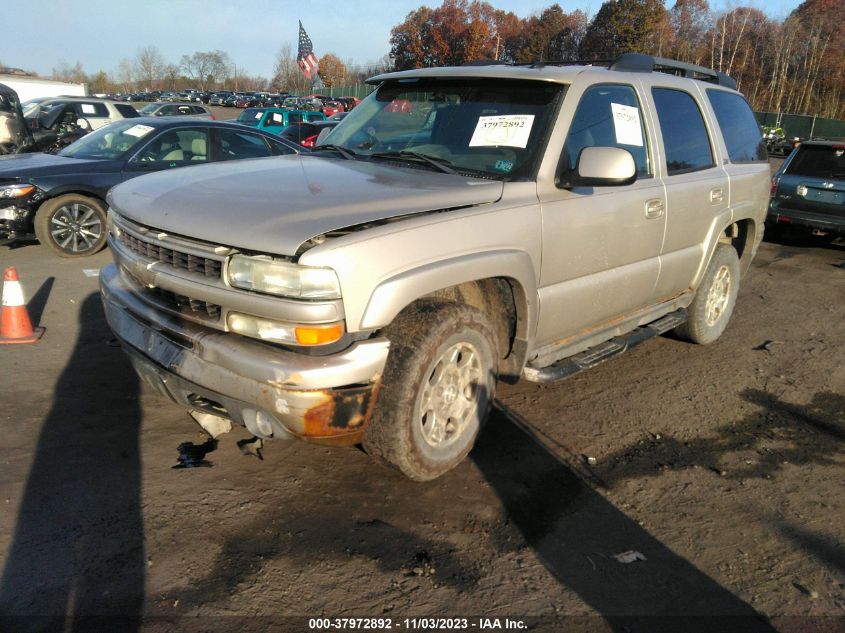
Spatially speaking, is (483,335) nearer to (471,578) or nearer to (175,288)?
(471,578)

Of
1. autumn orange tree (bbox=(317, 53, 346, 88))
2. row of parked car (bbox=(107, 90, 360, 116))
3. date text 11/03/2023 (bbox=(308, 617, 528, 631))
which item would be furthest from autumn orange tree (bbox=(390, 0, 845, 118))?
date text 11/03/2023 (bbox=(308, 617, 528, 631))

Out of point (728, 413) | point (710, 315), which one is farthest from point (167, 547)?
point (710, 315)

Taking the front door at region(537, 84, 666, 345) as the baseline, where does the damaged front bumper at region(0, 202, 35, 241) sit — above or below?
below

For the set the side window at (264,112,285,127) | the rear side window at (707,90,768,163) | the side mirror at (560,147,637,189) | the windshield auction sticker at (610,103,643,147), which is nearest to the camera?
the side mirror at (560,147,637,189)

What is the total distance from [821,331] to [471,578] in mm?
5034

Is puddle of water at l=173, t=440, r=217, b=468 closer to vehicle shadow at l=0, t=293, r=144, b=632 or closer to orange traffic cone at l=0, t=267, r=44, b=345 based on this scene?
vehicle shadow at l=0, t=293, r=144, b=632

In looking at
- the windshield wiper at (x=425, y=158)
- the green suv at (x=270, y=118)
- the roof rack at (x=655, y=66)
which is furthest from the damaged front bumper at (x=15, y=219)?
the green suv at (x=270, y=118)

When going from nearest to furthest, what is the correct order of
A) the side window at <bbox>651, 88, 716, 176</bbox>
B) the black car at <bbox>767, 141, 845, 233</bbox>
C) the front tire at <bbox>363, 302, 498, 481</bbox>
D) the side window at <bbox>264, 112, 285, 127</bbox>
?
the front tire at <bbox>363, 302, 498, 481</bbox> → the side window at <bbox>651, 88, 716, 176</bbox> → the black car at <bbox>767, 141, 845, 233</bbox> → the side window at <bbox>264, 112, 285, 127</bbox>

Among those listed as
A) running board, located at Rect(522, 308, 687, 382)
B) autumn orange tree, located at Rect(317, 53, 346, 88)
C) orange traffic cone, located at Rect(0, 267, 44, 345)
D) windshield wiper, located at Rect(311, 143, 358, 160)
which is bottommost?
orange traffic cone, located at Rect(0, 267, 44, 345)

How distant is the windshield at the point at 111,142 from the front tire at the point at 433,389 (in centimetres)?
→ 630

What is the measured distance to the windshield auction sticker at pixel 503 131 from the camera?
3.64 metres

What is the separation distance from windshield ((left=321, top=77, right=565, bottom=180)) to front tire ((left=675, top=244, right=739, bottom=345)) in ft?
7.52

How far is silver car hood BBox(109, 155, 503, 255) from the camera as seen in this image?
2742 mm

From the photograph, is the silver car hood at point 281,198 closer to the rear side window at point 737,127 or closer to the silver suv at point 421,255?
the silver suv at point 421,255
